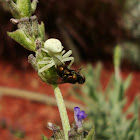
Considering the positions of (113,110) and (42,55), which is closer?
(42,55)

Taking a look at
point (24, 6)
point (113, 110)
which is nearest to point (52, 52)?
point (24, 6)

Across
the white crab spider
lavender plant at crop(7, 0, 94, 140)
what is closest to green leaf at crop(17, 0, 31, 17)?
lavender plant at crop(7, 0, 94, 140)

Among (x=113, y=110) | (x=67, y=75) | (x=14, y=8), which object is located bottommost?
(x=67, y=75)

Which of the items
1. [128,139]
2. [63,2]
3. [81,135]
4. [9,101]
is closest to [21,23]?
[81,135]

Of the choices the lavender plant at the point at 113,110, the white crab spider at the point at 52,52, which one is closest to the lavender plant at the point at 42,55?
the white crab spider at the point at 52,52

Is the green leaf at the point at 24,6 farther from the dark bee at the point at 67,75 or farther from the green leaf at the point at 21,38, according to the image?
the dark bee at the point at 67,75

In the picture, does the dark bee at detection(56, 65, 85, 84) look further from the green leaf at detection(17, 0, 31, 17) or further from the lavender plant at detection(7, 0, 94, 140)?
the green leaf at detection(17, 0, 31, 17)

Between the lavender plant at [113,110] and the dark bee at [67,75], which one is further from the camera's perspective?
the lavender plant at [113,110]

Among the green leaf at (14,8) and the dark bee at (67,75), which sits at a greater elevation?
the green leaf at (14,8)

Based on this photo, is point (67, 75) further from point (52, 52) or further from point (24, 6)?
point (24, 6)
